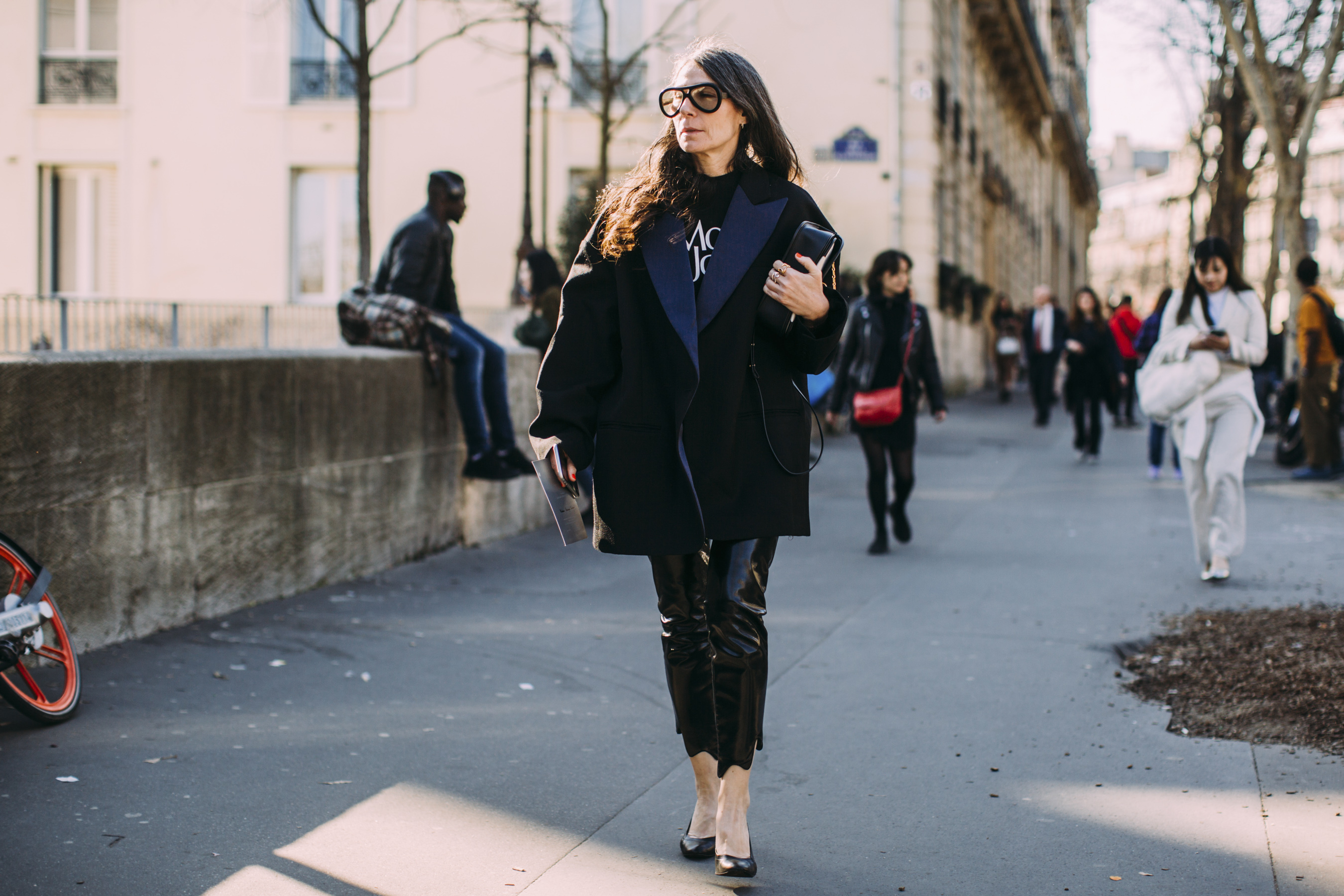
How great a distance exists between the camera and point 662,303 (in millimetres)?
3197

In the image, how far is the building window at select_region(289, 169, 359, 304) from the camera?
80.8 ft

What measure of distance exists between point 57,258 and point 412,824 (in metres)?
24.1

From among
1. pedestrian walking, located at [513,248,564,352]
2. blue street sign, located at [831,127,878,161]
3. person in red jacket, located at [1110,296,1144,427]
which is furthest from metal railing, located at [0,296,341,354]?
person in red jacket, located at [1110,296,1144,427]

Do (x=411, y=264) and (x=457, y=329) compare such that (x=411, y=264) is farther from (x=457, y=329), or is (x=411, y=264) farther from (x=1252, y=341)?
(x=1252, y=341)

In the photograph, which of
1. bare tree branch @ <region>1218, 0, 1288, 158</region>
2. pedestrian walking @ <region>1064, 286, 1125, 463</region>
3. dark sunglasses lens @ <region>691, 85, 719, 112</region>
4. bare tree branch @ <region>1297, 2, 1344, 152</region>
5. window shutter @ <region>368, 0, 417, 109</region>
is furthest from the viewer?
window shutter @ <region>368, 0, 417, 109</region>

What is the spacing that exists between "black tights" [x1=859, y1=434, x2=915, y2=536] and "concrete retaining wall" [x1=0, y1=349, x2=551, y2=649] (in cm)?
247

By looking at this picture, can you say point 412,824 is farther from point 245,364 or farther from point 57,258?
point 57,258

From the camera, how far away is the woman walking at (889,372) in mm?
8430

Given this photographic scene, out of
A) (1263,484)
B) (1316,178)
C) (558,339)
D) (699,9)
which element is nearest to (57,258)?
(699,9)

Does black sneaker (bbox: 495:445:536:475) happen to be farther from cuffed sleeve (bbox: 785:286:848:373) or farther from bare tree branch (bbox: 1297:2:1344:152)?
bare tree branch (bbox: 1297:2:1344:152)

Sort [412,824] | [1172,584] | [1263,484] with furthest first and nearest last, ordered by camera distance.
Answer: [1263,484] < [1172,584] < [412,824]

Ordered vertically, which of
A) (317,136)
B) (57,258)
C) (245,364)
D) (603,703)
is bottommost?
(603,703)

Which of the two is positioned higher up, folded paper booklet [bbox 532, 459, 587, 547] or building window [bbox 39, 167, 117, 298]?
building window [bbox 39, 167, 117, 298]

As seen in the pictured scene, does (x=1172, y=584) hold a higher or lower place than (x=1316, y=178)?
lower
